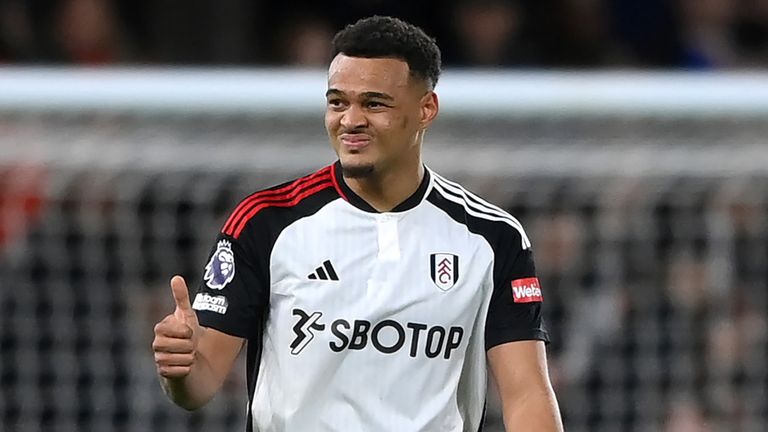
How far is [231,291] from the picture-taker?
12.3 feet

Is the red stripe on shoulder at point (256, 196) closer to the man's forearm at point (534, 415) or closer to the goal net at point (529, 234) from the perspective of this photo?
the man's forearm at point (534, 415)

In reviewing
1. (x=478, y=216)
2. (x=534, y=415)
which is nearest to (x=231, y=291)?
(x=478, y=216)

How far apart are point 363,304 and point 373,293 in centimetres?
4

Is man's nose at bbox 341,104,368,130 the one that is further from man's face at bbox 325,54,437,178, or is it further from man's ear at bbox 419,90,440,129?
man's ear at bbox 419,90,440,129

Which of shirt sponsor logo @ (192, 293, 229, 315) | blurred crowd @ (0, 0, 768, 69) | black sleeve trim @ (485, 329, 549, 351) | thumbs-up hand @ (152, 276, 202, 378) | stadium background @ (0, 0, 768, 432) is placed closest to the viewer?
thumbs-up hand @ (152, 276, 202, 378)

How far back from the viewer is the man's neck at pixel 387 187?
3887 millimetres

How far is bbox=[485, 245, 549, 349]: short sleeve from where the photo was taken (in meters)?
3.85

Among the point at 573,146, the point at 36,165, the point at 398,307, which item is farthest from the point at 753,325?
the point at 398,307

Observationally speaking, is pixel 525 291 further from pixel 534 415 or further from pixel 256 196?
pixel 256 196

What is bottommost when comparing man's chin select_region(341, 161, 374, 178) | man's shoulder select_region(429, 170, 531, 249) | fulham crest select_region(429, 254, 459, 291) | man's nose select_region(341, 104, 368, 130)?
fulham crest select_region(429, 254, 459, 291)

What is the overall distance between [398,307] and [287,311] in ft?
0.78

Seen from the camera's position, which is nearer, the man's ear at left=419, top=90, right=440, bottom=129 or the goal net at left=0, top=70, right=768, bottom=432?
the man's ear at left=419, top=90, right=440, bottom=129

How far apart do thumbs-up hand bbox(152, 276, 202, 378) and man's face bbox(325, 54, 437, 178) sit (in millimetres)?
502

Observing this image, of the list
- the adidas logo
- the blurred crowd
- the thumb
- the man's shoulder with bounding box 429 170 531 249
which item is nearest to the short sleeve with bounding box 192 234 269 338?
the adidas logo
